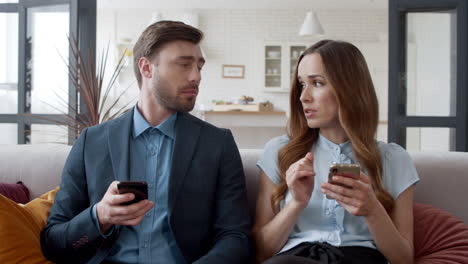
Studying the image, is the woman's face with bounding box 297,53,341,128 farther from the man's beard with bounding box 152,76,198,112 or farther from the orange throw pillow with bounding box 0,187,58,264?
the orange throw pillow with bounding box 0,187,58,264

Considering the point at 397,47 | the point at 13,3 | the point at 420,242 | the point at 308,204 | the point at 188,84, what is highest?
the point at 13,3

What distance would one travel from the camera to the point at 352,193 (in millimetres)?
1426

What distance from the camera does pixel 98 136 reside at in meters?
1.75

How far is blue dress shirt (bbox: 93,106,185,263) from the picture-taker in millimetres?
1633

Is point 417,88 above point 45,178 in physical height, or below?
above

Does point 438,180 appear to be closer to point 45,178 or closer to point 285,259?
point 285,259

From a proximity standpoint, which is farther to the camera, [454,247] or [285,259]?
[454,247]

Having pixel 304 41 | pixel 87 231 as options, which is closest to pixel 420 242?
pixel 87 231

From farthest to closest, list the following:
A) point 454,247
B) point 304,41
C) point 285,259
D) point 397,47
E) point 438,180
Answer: point 304,41 < point 397,47 < point 438,180 < point 454,247 < point 285,259

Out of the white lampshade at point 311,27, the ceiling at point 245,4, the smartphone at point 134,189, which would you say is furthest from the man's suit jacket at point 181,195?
the ceiling at point 245,4

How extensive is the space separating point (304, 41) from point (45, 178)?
8.25 m

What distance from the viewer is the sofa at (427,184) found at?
172 centimetres

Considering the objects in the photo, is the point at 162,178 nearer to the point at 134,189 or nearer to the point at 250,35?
the point at 134,189

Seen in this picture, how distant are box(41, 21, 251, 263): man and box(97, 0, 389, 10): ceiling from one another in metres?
7.71
